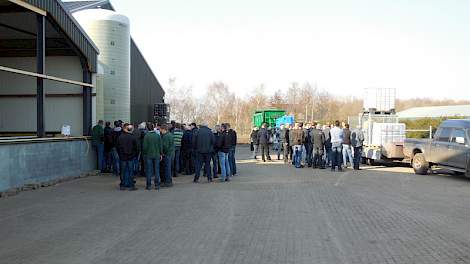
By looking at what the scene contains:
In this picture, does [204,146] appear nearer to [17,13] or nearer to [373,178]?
[373,178]

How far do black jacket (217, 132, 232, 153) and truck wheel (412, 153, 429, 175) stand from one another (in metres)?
7.13

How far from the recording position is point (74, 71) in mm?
17172

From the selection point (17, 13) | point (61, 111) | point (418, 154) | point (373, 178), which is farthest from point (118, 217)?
point (418, 154)

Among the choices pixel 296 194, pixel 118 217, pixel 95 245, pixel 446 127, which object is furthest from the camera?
pixel 446 127

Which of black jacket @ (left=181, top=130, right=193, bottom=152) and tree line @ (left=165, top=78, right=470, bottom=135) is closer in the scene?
black jacket @ (left=181, top=130, right=193, bottom=152)

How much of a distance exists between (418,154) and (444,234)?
9846 mm

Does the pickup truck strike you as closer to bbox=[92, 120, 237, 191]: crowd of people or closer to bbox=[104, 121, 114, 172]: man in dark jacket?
bbox=[92, 120, 237, 191]: crowd of people

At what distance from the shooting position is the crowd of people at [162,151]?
12359 mm

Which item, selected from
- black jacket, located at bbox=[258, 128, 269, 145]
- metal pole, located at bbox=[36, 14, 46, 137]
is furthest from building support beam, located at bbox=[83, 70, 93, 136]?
black jacket, located at bbox=[258, 128, 269, 145]

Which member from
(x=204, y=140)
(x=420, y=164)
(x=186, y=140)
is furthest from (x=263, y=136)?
(x=204, y=140)

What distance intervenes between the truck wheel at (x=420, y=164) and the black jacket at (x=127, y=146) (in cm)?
1006

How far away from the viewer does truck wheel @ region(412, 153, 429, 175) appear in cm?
1630

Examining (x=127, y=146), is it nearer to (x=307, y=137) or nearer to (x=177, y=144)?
(x=177, y=144)

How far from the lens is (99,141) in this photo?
1591 cm
